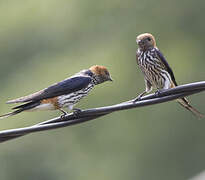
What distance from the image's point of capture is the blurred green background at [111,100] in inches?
786

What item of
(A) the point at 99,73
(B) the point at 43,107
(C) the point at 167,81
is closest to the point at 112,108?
(B) the point at 43,107

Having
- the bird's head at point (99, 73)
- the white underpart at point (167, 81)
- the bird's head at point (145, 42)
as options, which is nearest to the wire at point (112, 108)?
the white underpart at point (167, 81)

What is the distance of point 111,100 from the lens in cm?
2019

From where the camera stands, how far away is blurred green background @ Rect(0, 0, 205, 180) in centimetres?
1997

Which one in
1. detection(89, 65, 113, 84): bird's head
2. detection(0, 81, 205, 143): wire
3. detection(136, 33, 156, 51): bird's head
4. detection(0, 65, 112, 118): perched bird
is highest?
detection(136, 33, 156, 51): bird's head

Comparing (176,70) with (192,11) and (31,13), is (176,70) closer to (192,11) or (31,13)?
(192,11)

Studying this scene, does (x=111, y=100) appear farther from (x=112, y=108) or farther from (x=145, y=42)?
(x=112, y=108)

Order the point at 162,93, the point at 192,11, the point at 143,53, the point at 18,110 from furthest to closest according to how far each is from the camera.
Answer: the point at 192,11
the point at 143,53
the point at 18,110
the point at 162,93

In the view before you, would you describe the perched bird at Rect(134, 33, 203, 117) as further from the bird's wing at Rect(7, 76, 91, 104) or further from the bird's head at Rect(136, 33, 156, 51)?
the bird's wing at Rect(7, 76, 91, 104)

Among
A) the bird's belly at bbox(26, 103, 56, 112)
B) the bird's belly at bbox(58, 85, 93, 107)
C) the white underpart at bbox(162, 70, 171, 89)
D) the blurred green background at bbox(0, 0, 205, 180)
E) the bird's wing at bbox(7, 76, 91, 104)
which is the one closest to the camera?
the bird's belly at bbox(26, 103, 56, 112)

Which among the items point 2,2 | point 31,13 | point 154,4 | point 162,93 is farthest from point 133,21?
point 162,93

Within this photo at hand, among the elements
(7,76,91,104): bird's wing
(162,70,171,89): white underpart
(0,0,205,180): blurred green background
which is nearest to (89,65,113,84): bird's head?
(7,76,91,104): bird's wing

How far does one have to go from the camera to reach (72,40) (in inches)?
960

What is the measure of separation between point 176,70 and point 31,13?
7129mm
